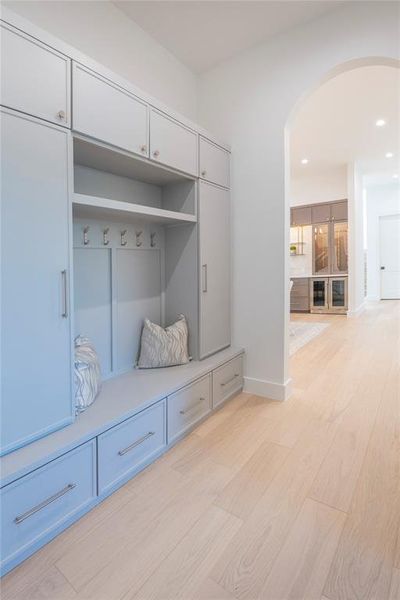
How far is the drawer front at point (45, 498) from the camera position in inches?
45.9

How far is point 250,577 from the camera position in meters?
1.13

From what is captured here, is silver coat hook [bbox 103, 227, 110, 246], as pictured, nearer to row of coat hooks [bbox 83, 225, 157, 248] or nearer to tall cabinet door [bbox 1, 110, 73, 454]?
row of coat hooks [bbox 83, 225, 157, 248]

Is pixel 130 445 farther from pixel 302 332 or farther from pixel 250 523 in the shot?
pixel 302 332

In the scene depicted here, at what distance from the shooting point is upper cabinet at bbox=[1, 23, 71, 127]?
1262mm

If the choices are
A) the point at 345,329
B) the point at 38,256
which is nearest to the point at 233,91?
the point at 38,256

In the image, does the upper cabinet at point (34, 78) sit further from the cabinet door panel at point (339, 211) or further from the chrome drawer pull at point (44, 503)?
the cabinet door panel at point (339, 211)

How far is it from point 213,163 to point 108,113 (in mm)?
1034

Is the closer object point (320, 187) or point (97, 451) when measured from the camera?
point (97, 451)

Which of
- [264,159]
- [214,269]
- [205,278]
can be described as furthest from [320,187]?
[205,278]

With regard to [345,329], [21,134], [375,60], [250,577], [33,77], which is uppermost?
[375,60]

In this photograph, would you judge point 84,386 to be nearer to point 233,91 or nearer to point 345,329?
point 233,91

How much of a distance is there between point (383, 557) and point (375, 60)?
282 centimetres

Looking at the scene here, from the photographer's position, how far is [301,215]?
295 inches

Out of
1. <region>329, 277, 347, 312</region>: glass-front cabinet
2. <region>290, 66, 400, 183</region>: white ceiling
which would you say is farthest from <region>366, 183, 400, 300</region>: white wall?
<region>329, 277, 347, 312</region>: glass-front cabinet
